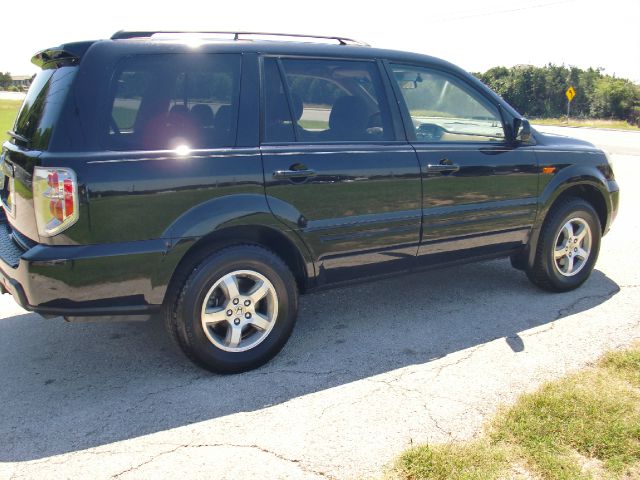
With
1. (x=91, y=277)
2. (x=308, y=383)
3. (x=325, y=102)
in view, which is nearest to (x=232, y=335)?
(x=308, y=383)

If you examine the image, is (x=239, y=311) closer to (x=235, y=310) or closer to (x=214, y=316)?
(x=235, y=310)

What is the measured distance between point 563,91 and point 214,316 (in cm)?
4434

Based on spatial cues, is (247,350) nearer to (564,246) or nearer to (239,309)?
(239,309)

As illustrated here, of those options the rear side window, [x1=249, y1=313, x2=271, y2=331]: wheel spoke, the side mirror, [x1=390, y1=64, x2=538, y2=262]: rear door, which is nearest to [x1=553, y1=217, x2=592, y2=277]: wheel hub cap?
[x1=390, y1=64, x2=538, y2=262]: rear door

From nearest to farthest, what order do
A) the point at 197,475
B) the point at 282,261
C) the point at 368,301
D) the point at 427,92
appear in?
1. the point at 197,475
2. the point at 282,261
3. the point at 427,92
4. the point at 368,301

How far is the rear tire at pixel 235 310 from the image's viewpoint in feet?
10.4

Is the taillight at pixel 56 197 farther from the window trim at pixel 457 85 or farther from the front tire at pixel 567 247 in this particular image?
the front tire at pixel 567 247

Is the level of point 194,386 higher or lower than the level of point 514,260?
lower

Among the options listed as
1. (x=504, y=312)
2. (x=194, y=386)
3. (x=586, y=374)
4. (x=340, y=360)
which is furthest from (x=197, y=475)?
(x=504, y=312)

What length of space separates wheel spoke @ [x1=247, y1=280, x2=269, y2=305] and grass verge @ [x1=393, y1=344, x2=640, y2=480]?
127 centimetres

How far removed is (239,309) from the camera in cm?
334

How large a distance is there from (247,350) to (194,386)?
0.36 meters

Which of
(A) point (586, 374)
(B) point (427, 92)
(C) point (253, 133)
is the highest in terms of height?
(B) point (427, 92)

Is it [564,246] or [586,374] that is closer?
[586,374]
